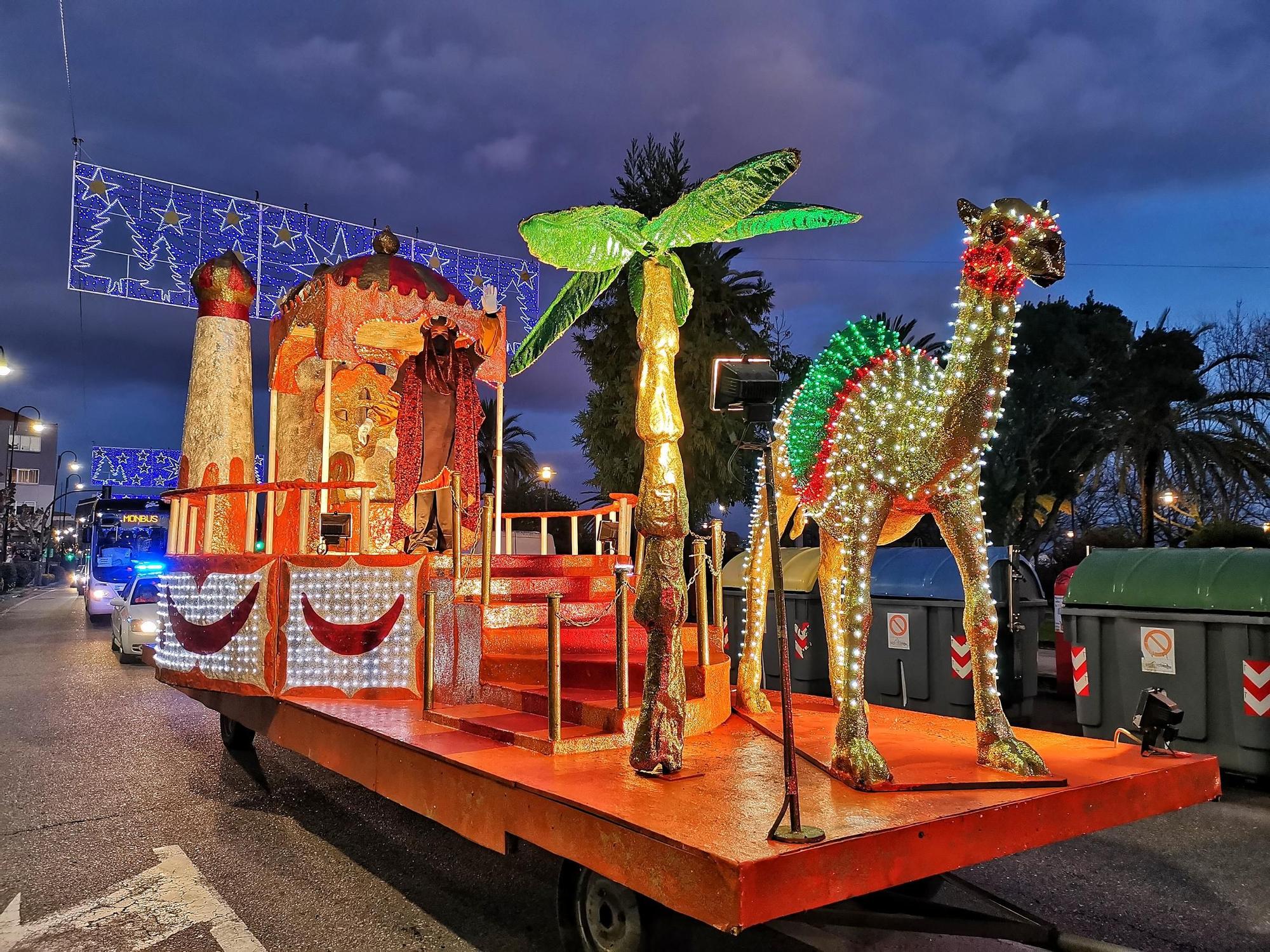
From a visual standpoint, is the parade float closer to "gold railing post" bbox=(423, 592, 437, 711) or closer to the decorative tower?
"gold railing post" bbox=(423, 592, 437, 711)

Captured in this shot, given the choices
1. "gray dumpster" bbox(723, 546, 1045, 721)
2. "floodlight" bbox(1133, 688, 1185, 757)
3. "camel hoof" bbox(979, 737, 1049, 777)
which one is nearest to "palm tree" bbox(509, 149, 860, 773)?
A: "camel hoof" bbox(979, 737, 1049, 777)

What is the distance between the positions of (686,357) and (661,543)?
14108mm

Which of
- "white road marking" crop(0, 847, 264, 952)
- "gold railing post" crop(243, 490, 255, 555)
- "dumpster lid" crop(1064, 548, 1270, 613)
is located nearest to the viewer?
"white road marking" crop(0, 847, 264, 952)

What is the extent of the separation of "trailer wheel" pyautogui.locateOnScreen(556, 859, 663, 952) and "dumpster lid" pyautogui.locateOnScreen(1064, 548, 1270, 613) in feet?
20.3

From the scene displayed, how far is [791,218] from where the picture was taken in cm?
427

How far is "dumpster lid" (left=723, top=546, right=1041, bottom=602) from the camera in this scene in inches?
385

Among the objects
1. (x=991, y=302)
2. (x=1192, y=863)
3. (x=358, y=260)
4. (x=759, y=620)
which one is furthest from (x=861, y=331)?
(x=358, y=260)

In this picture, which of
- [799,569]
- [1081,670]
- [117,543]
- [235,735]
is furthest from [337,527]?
[117,543]

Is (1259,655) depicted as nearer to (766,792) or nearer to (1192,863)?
(1192,863)

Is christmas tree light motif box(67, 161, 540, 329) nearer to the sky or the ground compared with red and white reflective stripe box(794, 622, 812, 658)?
nearer to the sky

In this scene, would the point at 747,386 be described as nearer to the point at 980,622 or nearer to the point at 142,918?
the point at 980,622

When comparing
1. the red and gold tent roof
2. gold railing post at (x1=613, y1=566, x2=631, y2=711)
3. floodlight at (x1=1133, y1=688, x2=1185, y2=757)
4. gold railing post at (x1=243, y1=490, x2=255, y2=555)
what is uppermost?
the red and gold tent roof

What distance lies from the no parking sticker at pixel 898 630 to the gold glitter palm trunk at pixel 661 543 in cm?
674

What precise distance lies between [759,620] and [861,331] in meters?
2.00
